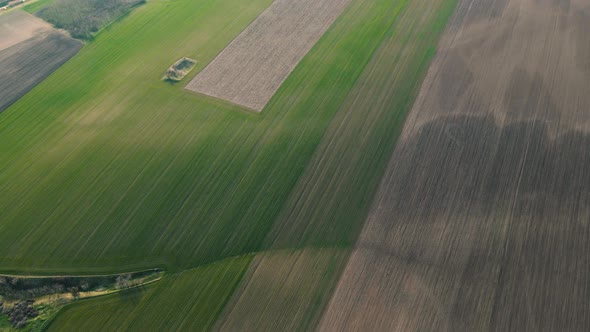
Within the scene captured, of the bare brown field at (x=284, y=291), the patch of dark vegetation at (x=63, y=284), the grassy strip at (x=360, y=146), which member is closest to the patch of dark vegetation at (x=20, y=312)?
Answer: the patch of dark vegetation at (x=63, y=284)

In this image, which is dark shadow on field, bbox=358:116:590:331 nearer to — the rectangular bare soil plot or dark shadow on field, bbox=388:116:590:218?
dark shadow on field, bbox=388:116:590:218

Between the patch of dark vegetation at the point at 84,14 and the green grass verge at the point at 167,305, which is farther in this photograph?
the patch of dark vegetation at the point at 84,14

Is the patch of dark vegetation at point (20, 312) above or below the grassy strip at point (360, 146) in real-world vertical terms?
below

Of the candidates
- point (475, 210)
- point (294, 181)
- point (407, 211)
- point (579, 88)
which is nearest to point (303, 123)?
point (294, 181)

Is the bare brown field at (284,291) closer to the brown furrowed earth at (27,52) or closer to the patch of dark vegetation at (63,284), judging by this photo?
the patch of dark vegetation at (63,284)

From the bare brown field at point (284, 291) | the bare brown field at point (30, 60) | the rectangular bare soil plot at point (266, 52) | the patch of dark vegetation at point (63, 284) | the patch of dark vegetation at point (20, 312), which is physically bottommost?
the bare brown field at point (284, 291)

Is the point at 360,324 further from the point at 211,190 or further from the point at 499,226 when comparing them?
the point at 211,190

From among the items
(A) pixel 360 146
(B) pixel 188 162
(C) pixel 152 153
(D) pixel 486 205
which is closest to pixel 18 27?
(C) pixel 152 153
